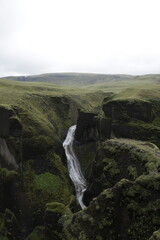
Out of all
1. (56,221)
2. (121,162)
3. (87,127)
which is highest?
(121,162)

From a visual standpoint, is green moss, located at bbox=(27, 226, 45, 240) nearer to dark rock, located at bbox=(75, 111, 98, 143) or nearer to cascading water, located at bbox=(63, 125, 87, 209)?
cascading water, located at bbox=(63, 125, 87, 209)

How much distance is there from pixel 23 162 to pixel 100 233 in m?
26.7

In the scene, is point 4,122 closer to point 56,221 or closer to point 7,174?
point 7,174

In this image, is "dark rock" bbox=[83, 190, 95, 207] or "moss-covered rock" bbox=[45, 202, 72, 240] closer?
"moss-covered rock" bbox=[45, 202, 72, 240]

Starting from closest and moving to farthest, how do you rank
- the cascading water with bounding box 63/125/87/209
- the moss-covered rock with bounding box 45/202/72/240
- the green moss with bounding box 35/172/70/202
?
the moss-covered rock with bounding box 45/202/72/240 < the green moss with bounding box 35/172/70/202 < the cascading water with bounding box 63/125/87/209

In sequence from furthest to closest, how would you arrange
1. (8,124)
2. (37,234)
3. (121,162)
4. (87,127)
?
1. (87,127)
2. (8,124)
3. (37,234)
4. (121,162)

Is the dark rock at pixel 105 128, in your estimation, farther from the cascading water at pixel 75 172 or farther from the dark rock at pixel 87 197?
the dark rock at pixel 87 197

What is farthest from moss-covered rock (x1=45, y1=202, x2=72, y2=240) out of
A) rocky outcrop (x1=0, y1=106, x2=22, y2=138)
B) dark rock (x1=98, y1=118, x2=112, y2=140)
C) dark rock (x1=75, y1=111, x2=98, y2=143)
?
dark rock (x1=75, y1=111, x2=98, y2=143)

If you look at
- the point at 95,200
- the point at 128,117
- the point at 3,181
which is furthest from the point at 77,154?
the point at 95,200

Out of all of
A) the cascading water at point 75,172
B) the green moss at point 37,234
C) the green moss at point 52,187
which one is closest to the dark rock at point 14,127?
the green moss at point 52,187

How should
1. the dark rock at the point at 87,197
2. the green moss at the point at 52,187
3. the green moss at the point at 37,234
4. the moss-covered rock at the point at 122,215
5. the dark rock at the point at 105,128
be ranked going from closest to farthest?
the moss-covered rock at the point at 122,215 < the green moss at the point at 37,234 < the green moss at the point at 52,187 < the dark rock at the point at 87,197 < the dark rock at the point at 105,128

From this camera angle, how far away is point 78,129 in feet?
206

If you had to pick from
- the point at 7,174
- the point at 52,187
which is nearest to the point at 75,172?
the point at 52,187

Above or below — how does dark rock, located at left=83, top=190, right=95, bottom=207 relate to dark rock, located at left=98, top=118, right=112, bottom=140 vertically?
below
